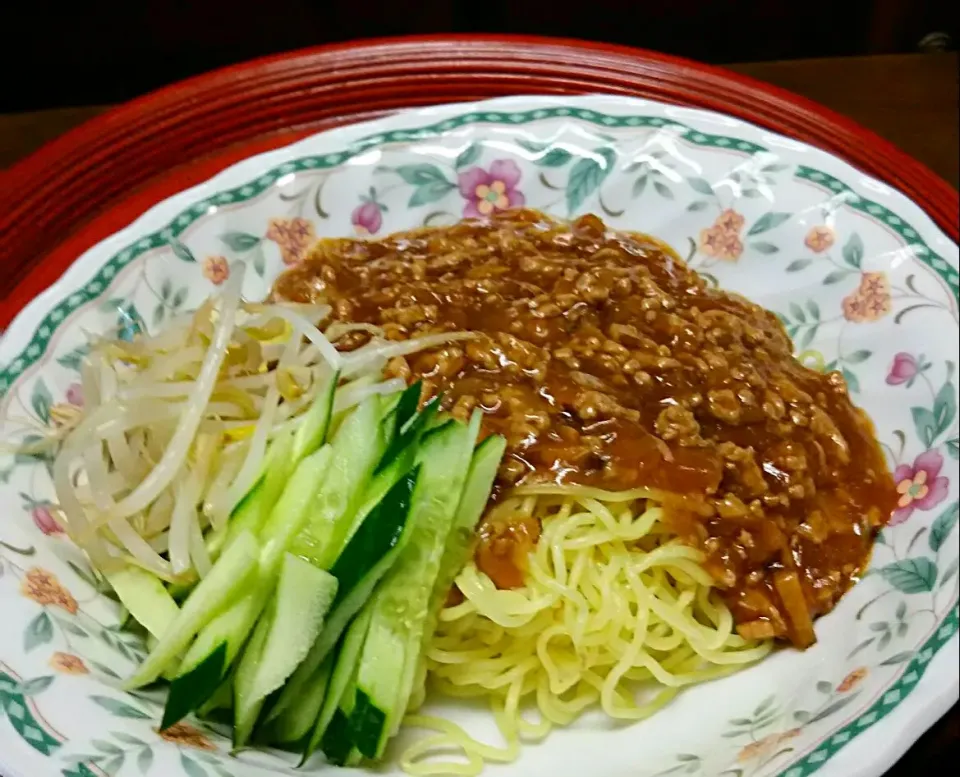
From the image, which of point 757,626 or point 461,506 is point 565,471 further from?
point 757,626

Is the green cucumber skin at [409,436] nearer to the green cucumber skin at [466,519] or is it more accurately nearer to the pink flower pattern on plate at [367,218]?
the green cucumber skin at [466,519]

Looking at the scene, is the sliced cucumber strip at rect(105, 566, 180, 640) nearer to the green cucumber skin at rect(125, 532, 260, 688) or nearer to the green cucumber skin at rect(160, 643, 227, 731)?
the green cucumber skin at rect(125, 532, 260, 688)

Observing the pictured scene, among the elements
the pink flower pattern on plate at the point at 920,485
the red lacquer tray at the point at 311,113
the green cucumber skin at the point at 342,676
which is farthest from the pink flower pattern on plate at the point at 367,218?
the pink flower pattern on plate at the point at 920,485

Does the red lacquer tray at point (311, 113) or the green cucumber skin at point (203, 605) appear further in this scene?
the red lacquer tray at point (311, 113)

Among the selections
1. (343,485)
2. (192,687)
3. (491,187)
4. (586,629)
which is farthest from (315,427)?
(491,187)

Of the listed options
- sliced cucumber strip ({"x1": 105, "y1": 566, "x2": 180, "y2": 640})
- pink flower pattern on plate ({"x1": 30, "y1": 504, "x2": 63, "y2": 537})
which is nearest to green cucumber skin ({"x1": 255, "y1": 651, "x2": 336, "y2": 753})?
sliced cucumber strip ({"x1": 105, "y1": 566, "x2": 180, "y2": 640})

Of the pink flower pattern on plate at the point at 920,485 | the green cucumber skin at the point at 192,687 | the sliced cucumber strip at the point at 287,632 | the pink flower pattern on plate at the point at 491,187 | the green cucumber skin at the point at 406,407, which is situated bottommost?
the green cucumber skin at the point at 192,687

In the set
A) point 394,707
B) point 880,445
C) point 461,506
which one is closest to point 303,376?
point 461,506
